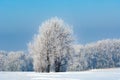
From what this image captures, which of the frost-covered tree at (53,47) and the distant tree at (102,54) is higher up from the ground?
the distant tree at (102,54)

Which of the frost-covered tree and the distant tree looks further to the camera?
the distant tree

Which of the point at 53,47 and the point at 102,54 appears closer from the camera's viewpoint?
the point at 53,47

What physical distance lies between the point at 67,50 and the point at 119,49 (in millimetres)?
86849

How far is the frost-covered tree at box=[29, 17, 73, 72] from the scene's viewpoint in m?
56.7

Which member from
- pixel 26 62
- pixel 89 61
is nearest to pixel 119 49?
pixel 89 61

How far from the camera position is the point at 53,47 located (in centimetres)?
5762

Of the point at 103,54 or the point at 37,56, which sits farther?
the point at 103,54

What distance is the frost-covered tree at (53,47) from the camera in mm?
56719

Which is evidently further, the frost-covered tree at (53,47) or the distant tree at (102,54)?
the distant tree at (102,54)

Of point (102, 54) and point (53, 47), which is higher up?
point (102, 54)

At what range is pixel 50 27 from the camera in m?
59.9

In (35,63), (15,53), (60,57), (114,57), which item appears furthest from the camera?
(15,53)

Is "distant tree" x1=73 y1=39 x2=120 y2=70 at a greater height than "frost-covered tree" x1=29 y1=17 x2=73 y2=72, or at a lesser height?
greater

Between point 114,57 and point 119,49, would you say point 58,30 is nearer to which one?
point 114,57
